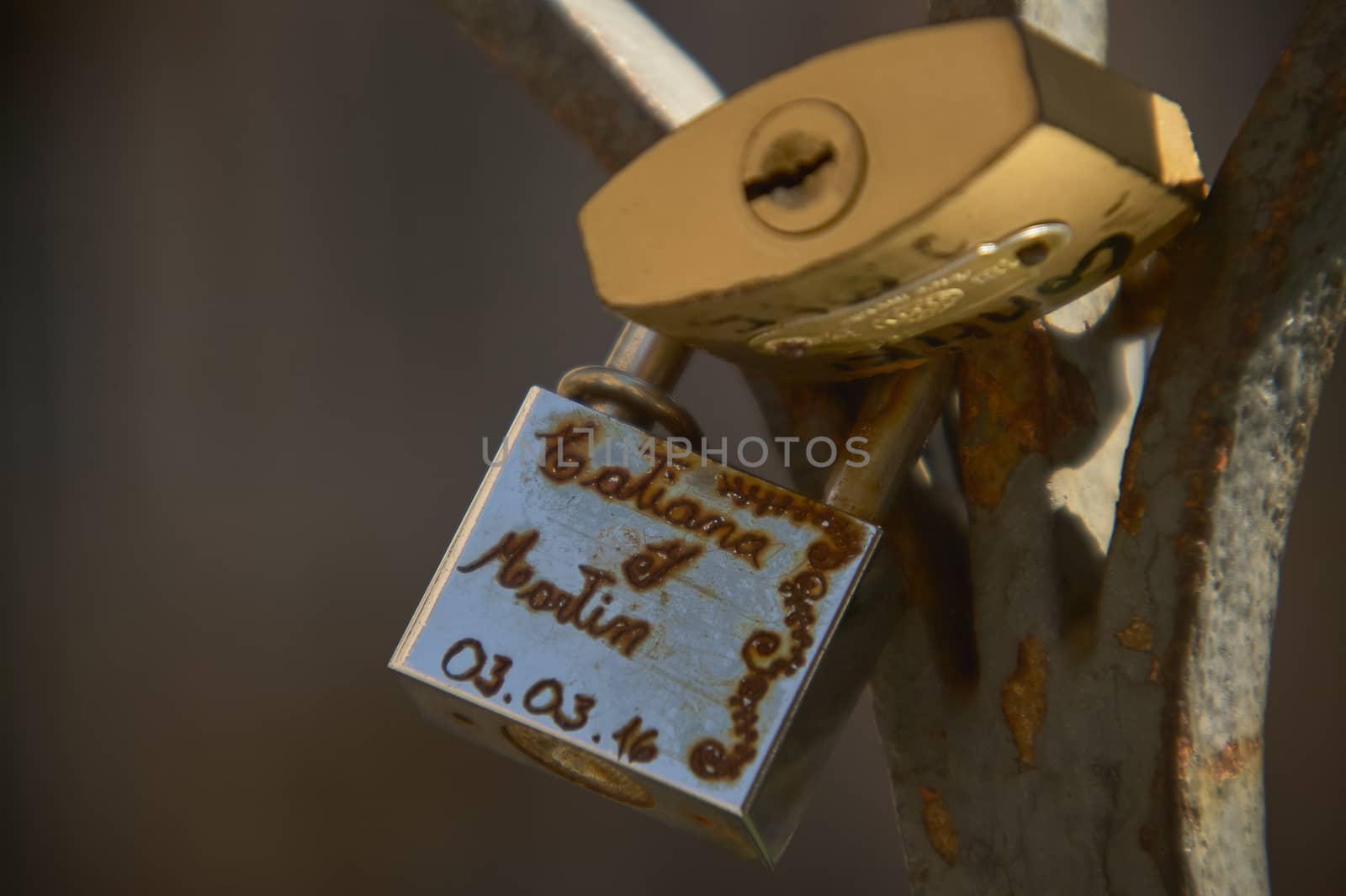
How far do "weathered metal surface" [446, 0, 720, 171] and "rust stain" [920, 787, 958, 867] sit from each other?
0.35 metres

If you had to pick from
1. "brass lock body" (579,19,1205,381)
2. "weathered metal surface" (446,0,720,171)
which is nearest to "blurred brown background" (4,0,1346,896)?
"weathered metal surface" (446,0,720,171)

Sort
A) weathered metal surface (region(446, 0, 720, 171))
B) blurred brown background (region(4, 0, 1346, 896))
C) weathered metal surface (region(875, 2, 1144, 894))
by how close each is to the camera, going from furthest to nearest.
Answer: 1. blurred brown background (region(4, 0, 1346, 896))
2. weathered metal surface (region(446, 0, 720, 171))
3. weathered metal surface (region(875, 2, 1144, 894))

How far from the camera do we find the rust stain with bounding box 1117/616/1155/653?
40 centimetres

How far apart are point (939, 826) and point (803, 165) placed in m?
0.30

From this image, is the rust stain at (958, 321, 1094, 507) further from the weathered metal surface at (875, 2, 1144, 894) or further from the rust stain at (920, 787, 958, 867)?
the rust stain at (920, 787, 958, 867)

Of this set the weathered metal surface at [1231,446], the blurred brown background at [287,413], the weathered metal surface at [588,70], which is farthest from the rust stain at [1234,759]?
the blurred brown background at [287,413]

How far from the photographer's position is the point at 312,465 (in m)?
1.10

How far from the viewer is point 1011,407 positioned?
45 cm

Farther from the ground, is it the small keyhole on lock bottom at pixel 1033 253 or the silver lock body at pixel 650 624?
the small keyhole on lock bottom at pixel 1033 253

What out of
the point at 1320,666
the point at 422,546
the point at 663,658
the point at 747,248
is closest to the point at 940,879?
the point at 663,658

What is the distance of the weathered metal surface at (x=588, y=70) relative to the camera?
0.55 meters

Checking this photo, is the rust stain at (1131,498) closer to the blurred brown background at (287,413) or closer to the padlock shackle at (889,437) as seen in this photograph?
the padlock shackle at (889,437)

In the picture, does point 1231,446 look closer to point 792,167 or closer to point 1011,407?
point 1011,407

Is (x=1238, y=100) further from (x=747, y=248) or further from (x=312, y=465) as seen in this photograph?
(x=312, y=465)
